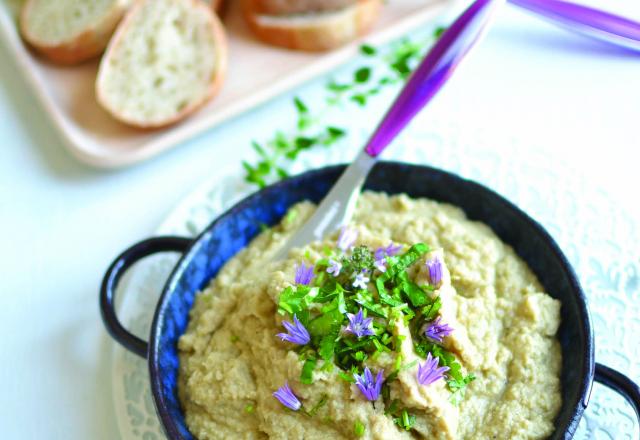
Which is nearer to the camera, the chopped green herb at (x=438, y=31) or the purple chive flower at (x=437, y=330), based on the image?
the purple chive flower at (x=437, y=330)

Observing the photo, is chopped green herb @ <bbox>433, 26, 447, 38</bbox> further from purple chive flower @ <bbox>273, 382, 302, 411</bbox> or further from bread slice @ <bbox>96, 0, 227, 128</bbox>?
purple chive flower @ <bbox>273, 382, 302, 411</bbox>

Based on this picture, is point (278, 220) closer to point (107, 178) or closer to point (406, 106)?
point (406, 106)

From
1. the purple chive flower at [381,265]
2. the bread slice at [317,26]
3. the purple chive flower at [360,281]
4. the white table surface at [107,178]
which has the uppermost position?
the bread slice at [317,26]

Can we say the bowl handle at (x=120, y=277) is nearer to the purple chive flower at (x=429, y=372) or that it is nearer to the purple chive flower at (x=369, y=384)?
the purple chive flower at (x=369, y=384)

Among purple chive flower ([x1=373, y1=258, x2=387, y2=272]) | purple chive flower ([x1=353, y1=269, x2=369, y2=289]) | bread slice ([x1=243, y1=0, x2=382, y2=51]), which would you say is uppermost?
bread slice ([x1=243, y1=0, x2=382, y2=51])

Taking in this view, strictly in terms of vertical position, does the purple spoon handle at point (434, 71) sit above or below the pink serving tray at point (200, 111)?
above

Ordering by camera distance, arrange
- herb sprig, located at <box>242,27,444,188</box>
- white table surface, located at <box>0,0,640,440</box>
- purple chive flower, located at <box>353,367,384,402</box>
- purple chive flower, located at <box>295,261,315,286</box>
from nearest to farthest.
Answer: purple chive flower, located at <box>353,367,384,402</box>, purple chive flower, located at <box>295,261,315,286</box>, white table surface, located at <box>0,0,640,440</box>, herb sprig, located at <box>242,27,444,188</box>

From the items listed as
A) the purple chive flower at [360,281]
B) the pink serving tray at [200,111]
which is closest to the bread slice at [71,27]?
the pink serving tray at [200,111]

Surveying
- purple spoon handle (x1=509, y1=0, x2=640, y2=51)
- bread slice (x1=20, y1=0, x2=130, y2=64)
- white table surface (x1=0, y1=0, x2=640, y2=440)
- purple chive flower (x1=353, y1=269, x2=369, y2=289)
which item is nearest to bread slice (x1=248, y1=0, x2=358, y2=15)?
white table surface (x1=0, y1=0, x2=640, y2=440)
